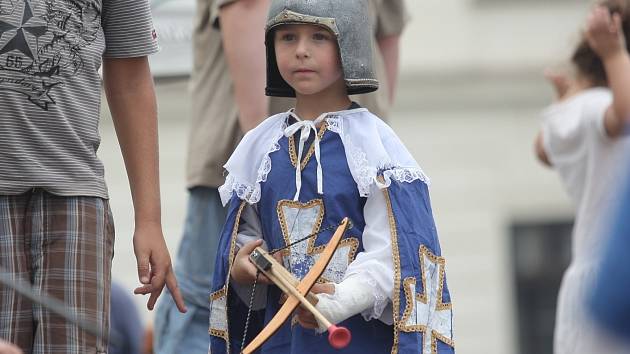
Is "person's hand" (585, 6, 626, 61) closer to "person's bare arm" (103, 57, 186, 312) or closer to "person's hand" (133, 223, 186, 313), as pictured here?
"person's bare arm" (103, 57, 186, 312)

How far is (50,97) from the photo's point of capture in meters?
4.08

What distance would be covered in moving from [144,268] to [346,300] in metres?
0.53

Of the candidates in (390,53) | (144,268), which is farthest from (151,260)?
(390,53)

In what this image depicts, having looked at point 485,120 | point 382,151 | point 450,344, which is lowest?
point 485,120

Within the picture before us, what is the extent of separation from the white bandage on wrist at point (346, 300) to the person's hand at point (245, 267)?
172 millimetres

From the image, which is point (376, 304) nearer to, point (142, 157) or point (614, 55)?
point (142, 157)

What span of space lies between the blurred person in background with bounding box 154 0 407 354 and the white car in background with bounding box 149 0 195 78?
3.75 ft

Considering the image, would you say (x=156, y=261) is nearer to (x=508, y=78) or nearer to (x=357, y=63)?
(x=357, y=63)

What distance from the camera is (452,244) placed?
1534 centimetres

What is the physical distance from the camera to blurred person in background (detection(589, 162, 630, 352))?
2646 mm

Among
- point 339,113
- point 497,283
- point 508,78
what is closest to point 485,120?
point 508,78

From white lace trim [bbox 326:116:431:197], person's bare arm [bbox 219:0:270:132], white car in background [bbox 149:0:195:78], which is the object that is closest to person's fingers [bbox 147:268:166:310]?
white lace trim [bbox 326:116:431:197]

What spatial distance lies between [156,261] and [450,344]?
784 mm

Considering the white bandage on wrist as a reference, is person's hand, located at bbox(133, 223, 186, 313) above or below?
above
